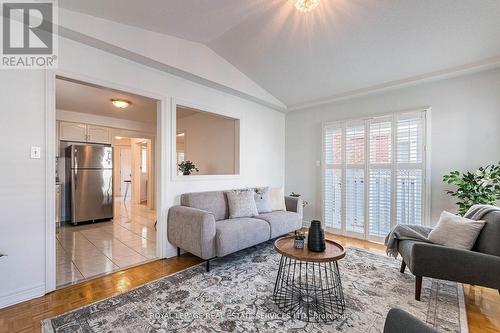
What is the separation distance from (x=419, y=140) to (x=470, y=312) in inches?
88.8

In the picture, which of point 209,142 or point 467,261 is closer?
point 467,261

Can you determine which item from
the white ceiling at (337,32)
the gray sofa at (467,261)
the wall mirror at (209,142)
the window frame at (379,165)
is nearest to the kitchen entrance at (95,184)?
the wall mirror at (209,142)

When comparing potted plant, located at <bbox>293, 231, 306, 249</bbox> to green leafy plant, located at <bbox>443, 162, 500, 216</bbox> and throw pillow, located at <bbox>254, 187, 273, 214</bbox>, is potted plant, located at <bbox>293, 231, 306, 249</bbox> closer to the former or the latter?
throw pillow, located at <bbox>254, 187, 273, 214</bbox>

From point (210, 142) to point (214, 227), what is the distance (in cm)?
256

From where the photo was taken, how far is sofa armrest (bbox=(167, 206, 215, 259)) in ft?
8.59

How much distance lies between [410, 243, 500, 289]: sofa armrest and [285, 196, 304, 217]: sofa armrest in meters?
2.05

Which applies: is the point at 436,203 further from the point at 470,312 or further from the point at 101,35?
the point at 101,35

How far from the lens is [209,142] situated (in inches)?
195

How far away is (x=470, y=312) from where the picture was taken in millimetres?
1965

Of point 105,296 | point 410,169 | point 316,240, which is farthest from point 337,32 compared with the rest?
point 105,296

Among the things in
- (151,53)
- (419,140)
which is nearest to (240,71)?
(151,53)

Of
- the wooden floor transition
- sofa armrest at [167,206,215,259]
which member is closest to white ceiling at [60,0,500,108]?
sofa armrest at [167,206,215,259]

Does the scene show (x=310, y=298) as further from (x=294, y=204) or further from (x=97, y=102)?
(x=97, y=102)

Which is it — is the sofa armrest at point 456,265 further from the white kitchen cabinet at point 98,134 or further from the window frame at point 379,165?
the white kitchen cabinet at point 98,134
